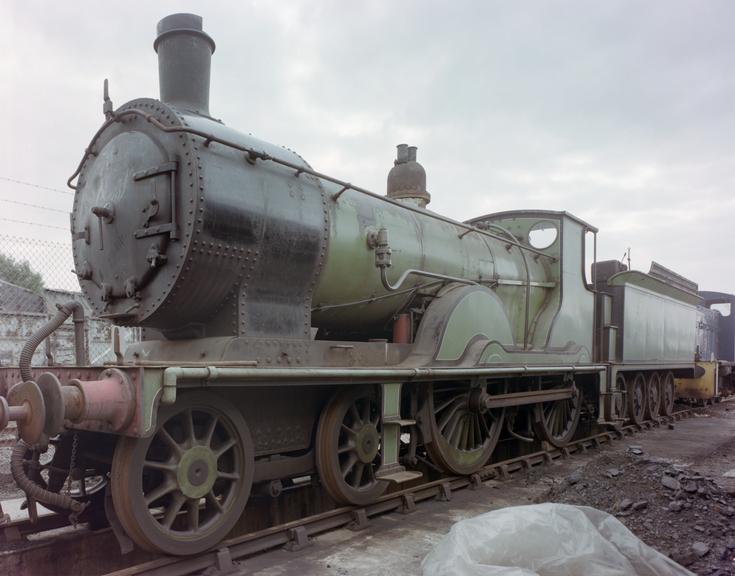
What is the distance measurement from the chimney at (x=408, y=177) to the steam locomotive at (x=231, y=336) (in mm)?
1889

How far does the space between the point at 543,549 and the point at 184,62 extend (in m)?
4.23

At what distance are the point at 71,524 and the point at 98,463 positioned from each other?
73 centimetres

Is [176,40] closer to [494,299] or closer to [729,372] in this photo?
[494,299]

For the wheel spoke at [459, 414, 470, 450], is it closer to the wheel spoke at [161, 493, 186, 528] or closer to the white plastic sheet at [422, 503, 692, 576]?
the white plastic sheet at [422, 503, 692, 576]

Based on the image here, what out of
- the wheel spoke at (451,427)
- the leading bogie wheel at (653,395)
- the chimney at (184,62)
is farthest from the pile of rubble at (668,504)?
the leading bogie wheel at (653,395)

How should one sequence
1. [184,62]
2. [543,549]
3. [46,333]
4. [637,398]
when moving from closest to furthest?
[543,549], [46,333], [184,62], [637,398]

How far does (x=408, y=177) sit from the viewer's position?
334 inches

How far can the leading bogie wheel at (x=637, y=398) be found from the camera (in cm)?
1083

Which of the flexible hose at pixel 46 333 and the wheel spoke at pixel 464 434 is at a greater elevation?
the flexible hose at pixel 46 333

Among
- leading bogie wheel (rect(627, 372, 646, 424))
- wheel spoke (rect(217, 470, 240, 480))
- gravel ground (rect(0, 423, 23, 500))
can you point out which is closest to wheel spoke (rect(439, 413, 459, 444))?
wheel spoke (rect(217, 470, 240, 480))

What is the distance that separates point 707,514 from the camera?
455 centimetres

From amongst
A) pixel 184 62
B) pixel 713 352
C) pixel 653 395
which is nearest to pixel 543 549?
pixel 184 62

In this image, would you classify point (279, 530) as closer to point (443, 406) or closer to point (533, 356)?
point (443, 406)

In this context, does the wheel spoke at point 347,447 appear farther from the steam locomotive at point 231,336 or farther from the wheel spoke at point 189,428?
the wheel spoke at point 189,428
